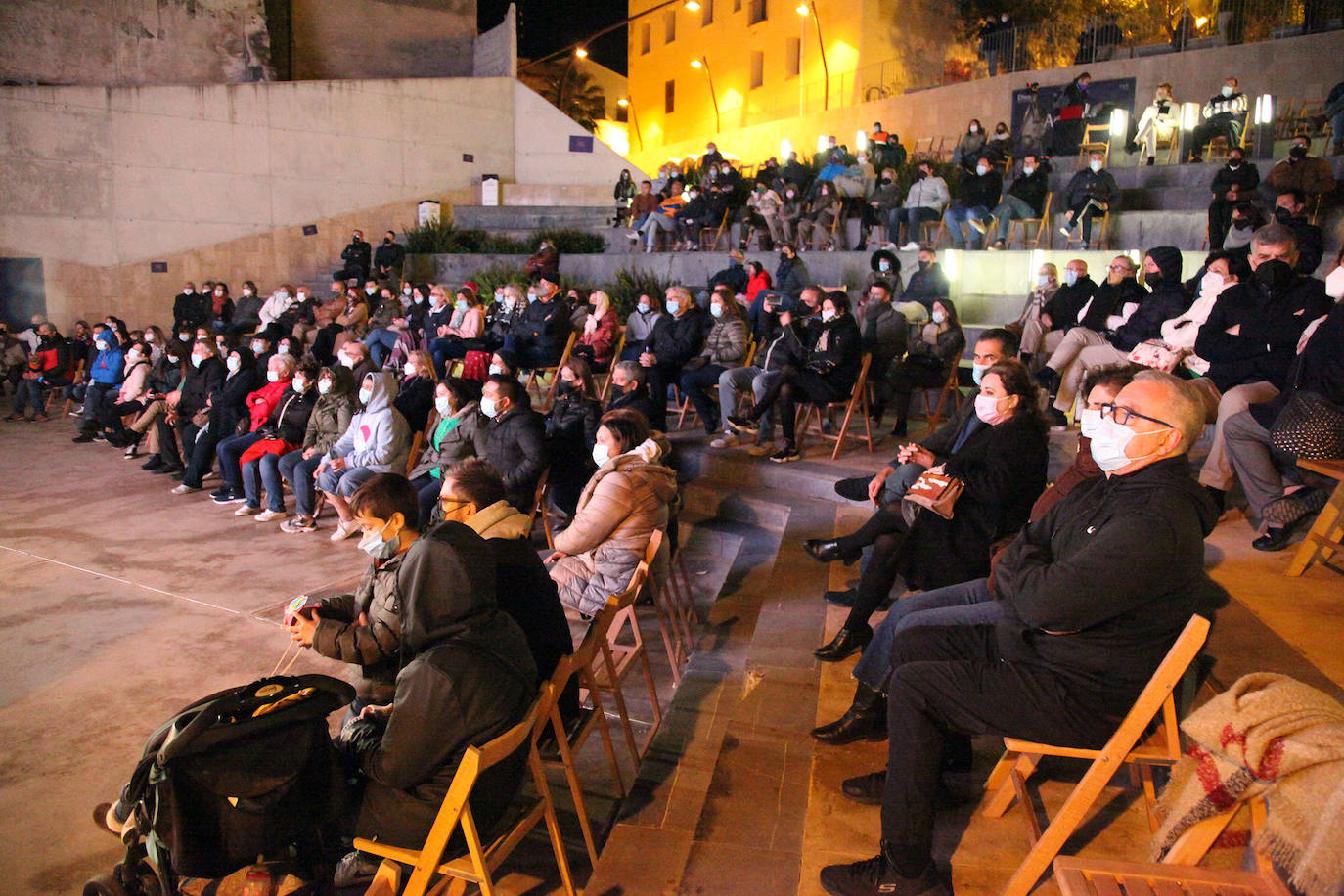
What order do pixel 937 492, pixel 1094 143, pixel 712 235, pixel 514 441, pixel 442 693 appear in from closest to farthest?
1. pixel 442 693
2. pixel 937 492
3. pixel 514 441
4. pixel 712 235
5. pixel 1094 143

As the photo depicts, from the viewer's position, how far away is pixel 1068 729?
91.8 inches

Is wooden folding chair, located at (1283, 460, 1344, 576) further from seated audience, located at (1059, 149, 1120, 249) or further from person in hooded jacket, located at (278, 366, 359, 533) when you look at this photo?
seated audience, located at (1059, 149, 1120, 249)

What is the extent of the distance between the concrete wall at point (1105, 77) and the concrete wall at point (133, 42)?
13.2 meters

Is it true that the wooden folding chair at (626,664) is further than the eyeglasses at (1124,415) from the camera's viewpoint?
Yes

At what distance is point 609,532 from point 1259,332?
3.72 m

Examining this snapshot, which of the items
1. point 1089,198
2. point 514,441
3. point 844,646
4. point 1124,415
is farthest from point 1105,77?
point 1124,415

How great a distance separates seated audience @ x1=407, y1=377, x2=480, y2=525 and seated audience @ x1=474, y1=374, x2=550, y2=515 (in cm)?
14

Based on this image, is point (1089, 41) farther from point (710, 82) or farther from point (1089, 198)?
point (710, 82)

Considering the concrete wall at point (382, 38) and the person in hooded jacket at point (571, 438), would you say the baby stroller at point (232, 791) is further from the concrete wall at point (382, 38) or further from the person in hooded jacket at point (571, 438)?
the concrete wall at point (382, 38)

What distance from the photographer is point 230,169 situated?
54.6ft

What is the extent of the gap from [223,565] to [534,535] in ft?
6.84

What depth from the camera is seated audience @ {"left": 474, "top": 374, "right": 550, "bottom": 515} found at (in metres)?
5.91

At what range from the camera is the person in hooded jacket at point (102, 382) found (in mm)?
10305

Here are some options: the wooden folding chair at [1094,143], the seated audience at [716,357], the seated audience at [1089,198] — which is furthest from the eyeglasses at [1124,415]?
the wooden folding chair at [1094,143]
